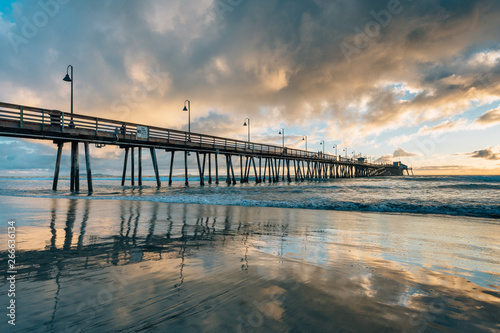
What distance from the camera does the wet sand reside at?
1.64 meters

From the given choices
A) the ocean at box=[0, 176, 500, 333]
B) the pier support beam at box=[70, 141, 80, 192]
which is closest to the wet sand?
the ocean at box=[0, 176, 500, 333]

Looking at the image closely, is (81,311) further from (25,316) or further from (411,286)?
(411,286)

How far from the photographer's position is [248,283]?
2.30 metres

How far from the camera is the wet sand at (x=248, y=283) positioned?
1638 mm

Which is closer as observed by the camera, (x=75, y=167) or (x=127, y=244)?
(x=127, y=244)

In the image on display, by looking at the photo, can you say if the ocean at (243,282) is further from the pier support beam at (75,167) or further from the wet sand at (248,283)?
the pier support beam at (75,167)

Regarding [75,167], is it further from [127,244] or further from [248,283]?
[248,283]

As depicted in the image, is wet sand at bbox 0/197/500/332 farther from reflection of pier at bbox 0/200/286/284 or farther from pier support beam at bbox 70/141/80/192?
pier support beam at bbox 70/141/80/192

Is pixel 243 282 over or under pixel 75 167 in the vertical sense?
under

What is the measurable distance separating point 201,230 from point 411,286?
3.73 m

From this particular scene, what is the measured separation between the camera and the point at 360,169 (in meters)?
110

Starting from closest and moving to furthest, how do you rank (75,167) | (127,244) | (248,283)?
(248,283), (127,244), (75,167)

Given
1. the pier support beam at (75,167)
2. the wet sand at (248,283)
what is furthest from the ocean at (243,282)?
the pier support beam at (75,167)

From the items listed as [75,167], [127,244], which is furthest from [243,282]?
[75,167]
